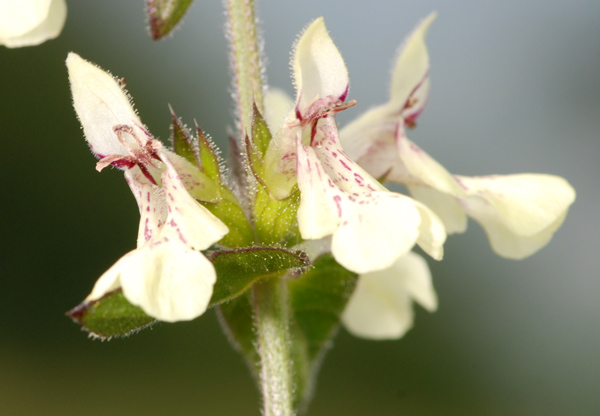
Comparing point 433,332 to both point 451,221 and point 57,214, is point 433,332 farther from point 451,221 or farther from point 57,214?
point 451,221

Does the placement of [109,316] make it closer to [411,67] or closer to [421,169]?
[421,169]

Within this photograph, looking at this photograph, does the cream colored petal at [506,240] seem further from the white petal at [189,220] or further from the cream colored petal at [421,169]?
the white petal at [189,220]

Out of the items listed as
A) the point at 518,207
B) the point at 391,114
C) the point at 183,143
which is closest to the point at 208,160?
the point at 183,143

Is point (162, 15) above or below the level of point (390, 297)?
above

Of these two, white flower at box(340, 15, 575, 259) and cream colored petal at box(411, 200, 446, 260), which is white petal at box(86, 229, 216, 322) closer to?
cream colored petal at box(411, 200, 446, 260)

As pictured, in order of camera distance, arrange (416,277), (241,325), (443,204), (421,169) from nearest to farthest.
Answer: (421,169), (241,325), (443,204), (416,277)

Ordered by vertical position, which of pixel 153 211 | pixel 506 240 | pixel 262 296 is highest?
pixel 153 211

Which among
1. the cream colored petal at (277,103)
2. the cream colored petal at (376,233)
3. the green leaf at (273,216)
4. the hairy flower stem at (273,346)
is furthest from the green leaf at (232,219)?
the cream colored petal at (277,103)
